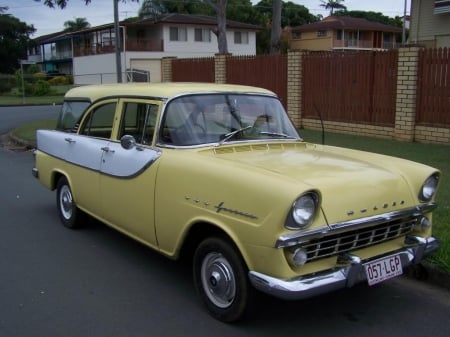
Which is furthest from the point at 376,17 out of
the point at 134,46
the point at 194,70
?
the point at 194,70

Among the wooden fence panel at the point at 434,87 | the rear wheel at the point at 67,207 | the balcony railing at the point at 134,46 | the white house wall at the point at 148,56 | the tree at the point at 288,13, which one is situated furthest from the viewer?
the tree at the point at 288,13

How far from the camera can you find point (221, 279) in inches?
149

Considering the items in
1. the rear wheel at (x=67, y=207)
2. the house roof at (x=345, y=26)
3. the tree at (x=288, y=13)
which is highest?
the tree at (x=288, y=13)

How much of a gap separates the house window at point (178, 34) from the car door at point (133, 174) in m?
47.2

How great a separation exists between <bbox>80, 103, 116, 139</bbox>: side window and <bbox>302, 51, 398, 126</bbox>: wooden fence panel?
27.4 feet

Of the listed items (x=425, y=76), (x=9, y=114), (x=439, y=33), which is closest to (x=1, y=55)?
(x=9, y=114)

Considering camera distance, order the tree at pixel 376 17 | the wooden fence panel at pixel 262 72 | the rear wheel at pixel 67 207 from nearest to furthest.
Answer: the rear wheel at pixel 67 207, the wooden fence panel at pixel 262 72, the tree at pixel 376 17

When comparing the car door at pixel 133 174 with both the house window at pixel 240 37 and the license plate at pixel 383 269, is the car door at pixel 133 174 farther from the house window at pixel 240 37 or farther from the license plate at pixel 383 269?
the house window at pixel 240 37

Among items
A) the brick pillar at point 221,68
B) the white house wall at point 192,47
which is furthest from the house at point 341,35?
the brick pillar at point 221,68

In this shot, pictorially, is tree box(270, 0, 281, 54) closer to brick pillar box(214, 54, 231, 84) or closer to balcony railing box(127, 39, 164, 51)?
brick pillar box(214, 54, 231, 84)

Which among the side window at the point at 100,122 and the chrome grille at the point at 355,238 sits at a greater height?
the side window at the point at 100,122

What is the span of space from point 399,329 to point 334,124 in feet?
33.8

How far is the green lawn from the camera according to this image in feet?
15.7

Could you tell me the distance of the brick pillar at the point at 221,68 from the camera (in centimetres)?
1770
